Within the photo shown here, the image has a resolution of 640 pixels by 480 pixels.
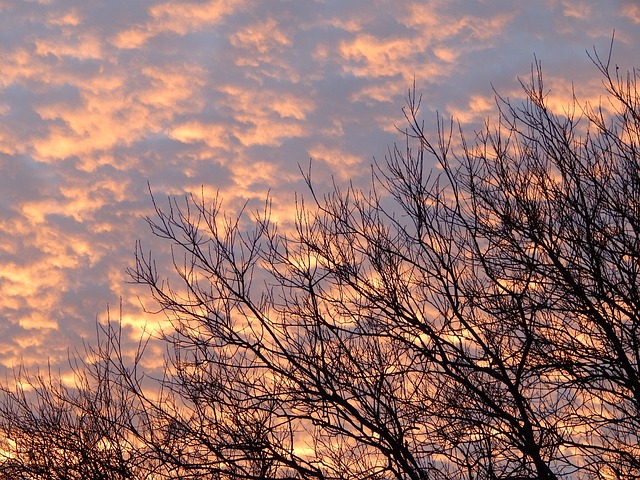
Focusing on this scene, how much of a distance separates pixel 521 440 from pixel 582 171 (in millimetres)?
2547

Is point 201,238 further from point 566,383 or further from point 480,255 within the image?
point 566,383

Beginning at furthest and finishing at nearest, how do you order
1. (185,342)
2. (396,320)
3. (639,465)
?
(185,342)
(396,320)
(639,465)

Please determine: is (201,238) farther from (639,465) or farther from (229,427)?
(639,465)

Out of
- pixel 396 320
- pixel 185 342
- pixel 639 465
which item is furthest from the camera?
pixel 185 342

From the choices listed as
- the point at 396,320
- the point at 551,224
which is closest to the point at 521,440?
the point at 396,320

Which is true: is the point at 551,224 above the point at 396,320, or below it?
above

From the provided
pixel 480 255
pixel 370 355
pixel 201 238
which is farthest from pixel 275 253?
pixel 480 255

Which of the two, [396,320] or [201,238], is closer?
[396,320]

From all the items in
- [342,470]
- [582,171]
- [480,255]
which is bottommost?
[342,470]

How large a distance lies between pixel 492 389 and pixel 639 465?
1223 millimetres

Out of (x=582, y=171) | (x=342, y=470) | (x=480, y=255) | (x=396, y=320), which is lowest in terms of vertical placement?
(x=342, y=470)

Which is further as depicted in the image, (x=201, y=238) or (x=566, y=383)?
(x=201, y=238)

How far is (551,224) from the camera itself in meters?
6.89

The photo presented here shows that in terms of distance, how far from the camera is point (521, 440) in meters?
6.18
